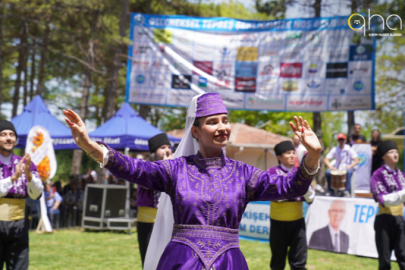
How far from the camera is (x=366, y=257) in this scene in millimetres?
8727

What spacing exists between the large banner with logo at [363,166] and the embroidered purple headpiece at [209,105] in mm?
10244

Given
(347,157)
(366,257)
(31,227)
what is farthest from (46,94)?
(366,257)

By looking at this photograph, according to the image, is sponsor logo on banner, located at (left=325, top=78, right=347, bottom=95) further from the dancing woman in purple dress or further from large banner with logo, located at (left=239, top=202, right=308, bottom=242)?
the dancing woman in purple dress

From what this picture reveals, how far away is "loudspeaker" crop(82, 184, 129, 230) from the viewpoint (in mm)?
11719

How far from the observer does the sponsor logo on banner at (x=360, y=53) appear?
40.5 feet

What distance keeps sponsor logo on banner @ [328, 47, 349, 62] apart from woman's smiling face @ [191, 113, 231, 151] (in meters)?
10.6

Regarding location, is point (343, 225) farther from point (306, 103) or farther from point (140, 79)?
point (140, 79)

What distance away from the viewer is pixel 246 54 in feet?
43.3

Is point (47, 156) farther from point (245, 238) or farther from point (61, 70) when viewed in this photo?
point (61, 70)

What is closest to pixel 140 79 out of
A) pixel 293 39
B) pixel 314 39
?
pixel 293 39

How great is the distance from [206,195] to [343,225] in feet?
24.0

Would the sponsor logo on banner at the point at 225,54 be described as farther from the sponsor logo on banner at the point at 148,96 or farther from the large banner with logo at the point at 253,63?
the sponsor logo on banner at the point at 148,96

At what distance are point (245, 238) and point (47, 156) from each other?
506cm

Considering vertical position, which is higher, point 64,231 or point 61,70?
point 61,70
